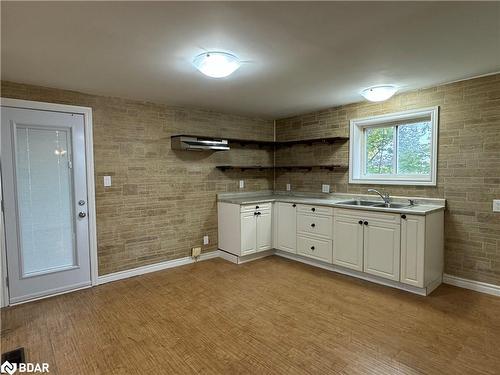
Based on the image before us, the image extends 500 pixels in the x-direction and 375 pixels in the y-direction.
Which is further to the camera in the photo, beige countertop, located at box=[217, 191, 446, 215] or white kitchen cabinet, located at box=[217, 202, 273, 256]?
white kitchen cabinet, located at box=[217, 202, 273, 256]

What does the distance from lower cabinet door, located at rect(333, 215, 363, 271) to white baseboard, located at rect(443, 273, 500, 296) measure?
3.18 ft

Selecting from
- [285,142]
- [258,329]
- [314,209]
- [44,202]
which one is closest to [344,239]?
[314,209]

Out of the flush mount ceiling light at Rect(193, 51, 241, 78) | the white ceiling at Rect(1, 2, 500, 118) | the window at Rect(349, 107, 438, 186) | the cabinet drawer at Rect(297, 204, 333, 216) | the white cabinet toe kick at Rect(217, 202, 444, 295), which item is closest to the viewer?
the white ceiling at Rect(1, 2, 500, 118)

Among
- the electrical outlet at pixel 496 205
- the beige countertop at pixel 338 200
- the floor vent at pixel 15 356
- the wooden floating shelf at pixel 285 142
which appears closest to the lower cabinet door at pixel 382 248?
the beige countertop at pixel 338 200

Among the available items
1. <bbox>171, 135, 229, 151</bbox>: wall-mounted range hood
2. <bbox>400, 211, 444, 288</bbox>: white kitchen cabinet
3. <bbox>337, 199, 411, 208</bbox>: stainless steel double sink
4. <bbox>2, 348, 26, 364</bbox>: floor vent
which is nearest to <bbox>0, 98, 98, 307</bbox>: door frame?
<bbox>171, 135, 229, 151</bbox>: wall-mounted range hood

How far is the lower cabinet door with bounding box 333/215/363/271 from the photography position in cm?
351

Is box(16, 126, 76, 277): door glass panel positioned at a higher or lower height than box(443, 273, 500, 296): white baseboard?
higher

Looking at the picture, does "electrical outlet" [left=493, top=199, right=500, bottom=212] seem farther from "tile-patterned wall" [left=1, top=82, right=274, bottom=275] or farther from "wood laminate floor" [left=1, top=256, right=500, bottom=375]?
"tile-patterned wall" [left=1, top=82, right=274, bottom=275]

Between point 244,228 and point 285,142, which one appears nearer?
point 244,228

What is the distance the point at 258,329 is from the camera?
248 cm

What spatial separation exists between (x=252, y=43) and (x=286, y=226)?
9.32 feet

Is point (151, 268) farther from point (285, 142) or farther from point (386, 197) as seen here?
point (386, 197)

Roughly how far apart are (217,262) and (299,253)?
1225 millimetres

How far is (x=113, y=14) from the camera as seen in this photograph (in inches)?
67.9
